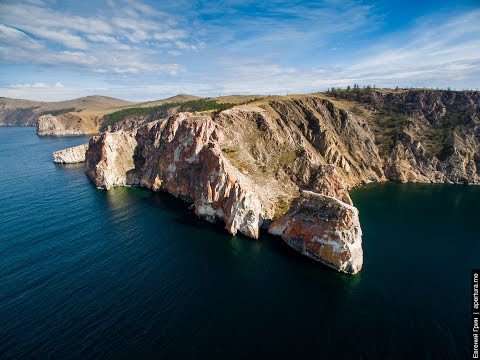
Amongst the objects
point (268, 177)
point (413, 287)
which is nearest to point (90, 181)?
point (268, 177)

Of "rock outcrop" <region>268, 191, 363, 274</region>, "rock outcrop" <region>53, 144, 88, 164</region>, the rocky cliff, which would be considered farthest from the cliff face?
"rock outcrop" <region>53, 144, 88, 164</region>

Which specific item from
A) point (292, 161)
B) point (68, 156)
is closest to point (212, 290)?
point (292, 161)

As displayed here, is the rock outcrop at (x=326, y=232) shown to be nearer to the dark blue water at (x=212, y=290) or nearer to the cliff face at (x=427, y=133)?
the dark blue water at (x=212, y=290)

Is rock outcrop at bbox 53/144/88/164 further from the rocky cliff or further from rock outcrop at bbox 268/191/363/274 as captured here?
rock outcrop at bbox 268/191/363/274

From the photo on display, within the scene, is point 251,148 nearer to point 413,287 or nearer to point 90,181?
point 413,287

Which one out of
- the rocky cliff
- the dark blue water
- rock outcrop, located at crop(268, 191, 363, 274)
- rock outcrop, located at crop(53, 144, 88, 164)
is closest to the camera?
the dark blue water

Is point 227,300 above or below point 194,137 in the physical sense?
below

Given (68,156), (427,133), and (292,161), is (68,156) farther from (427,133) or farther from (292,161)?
(427,133)

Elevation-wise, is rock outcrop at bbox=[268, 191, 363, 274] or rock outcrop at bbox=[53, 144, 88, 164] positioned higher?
rock outcrop at bbox=[53, 144, 88, 164]
